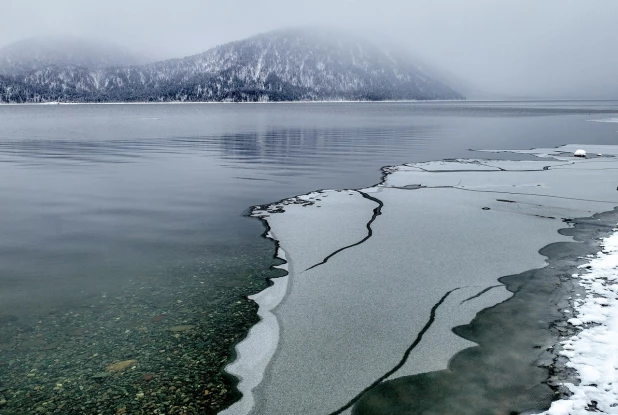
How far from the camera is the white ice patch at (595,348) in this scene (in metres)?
5.05

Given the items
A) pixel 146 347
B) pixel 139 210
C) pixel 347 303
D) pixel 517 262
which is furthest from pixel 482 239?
pixel 139 210

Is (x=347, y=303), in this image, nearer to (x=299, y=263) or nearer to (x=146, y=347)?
(x=299, y=263)

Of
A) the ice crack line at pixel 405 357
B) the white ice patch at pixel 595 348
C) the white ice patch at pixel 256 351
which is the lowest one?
the white ice patch at pixel 256 351

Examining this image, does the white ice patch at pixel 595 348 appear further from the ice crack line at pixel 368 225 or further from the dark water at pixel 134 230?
the ice crack line at pixel 368 225

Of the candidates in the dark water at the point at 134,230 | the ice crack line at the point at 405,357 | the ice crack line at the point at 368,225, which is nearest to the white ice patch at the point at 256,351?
the dark water at the point at 134,230

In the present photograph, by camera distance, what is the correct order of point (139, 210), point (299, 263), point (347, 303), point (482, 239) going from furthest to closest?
1. point (139, 210)
2. point (482, 239)
3. point (299, 263)
4. point (347, 303)

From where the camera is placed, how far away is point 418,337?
6.57 m

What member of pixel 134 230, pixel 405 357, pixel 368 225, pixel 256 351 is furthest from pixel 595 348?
pixel 134 230

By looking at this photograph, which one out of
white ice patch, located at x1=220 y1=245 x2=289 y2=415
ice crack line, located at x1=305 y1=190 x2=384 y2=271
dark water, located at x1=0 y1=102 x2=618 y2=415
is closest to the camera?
white ice patch, located at x1=220 y1=245 x2=289 y2=415

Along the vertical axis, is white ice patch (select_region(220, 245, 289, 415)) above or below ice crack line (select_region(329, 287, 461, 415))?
below

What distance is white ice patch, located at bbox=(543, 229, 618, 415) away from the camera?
5055 millimetres

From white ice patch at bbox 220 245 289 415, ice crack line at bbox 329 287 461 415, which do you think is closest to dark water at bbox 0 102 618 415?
white ice patch at bbox 220 245 289 415

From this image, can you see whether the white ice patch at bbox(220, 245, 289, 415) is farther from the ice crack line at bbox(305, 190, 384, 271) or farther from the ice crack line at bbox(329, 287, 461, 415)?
the ice crack line at bbox(305, 190, 384, 271)

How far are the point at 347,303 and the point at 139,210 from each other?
29.8 feet
